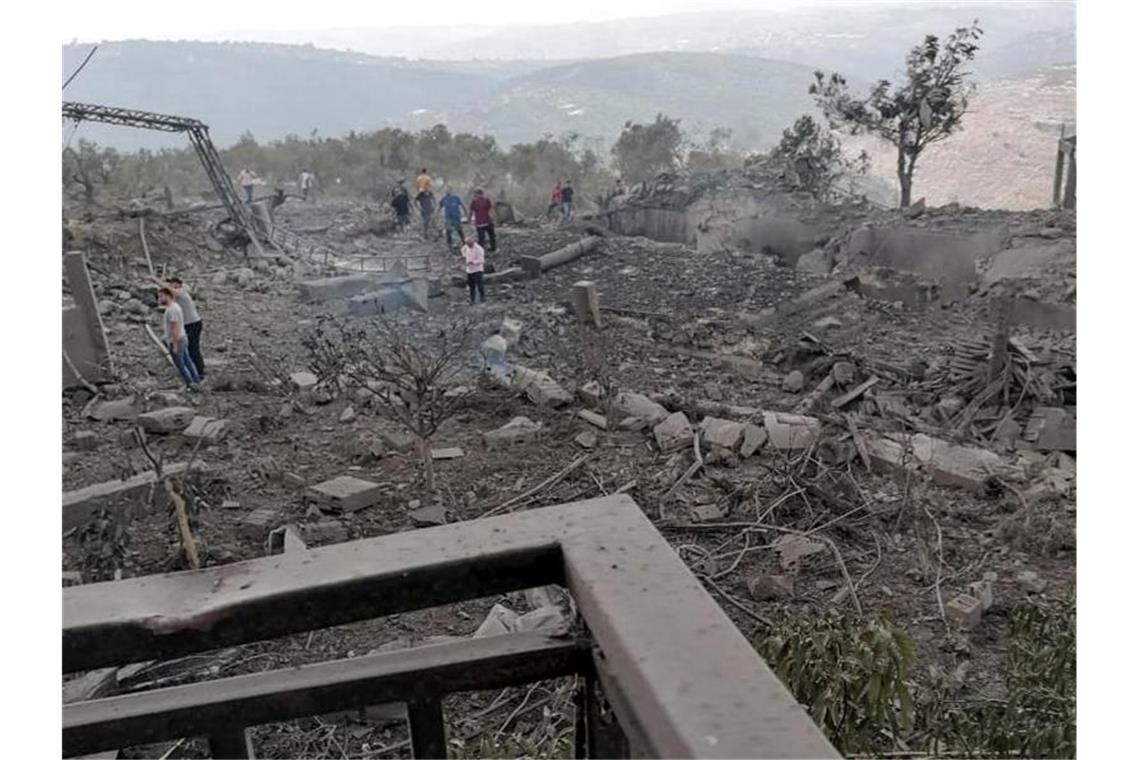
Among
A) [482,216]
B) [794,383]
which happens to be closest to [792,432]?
[794,383]

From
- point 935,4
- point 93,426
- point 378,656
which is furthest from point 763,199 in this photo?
point 378,656

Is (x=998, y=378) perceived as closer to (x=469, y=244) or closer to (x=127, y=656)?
(x=469, y=244)

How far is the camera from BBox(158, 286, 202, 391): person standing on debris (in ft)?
22.5

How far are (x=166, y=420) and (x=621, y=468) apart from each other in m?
2.83

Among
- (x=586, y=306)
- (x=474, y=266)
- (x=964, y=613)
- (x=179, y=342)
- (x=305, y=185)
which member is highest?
(x=305, y=185)

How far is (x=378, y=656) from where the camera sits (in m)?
1.34

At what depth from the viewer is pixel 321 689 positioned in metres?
1.26

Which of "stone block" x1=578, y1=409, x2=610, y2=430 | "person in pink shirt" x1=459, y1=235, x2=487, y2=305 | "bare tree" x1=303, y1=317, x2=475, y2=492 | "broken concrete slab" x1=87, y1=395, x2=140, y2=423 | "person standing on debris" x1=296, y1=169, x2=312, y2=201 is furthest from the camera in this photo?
"person standing on debris" x1=296, y1=169, x2=312, y2=201

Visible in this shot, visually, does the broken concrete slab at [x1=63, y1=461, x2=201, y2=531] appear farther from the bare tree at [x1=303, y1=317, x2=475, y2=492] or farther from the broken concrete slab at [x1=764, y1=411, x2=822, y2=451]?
the broken concrete slab at [x1=764, y1=411, x2=822, y2=451]

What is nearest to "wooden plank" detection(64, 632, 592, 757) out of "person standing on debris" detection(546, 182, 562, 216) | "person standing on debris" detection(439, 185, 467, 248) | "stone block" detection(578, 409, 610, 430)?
"stone block" detection(578, 409, 610, 430)

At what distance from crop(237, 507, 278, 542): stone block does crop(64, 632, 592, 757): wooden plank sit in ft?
10.9

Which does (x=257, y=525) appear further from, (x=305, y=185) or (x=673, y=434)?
(x=305, y=185)

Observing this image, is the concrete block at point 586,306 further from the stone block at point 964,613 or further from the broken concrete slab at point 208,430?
the stone block at point 964,613

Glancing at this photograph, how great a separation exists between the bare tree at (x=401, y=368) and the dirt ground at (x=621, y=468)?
0.52ft
